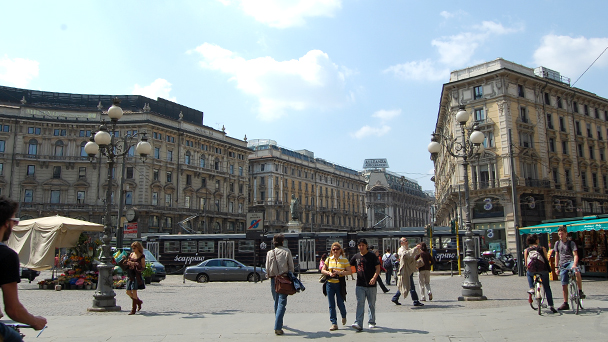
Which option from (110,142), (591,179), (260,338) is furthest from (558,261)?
(591,179)

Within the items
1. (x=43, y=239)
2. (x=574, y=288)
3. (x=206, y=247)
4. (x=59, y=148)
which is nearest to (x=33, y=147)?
(x=59, y=148)

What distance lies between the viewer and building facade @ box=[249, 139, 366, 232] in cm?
7981

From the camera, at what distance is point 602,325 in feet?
27.7

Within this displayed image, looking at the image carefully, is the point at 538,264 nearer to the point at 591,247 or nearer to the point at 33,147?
the point at 591,247

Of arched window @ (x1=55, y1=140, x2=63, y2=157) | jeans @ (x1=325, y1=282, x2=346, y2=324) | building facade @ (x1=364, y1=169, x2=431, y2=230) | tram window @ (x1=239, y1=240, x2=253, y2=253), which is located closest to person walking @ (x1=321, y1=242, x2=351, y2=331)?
jeans @ (x1=325, y1=282, x2=346, y2=324)

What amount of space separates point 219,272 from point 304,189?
6108 cm

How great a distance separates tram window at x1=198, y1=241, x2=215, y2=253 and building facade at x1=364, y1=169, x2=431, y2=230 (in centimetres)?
7804

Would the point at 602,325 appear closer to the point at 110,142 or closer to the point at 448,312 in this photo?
the point at 448,312

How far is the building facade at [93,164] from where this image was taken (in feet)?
188

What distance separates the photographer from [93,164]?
5972cm

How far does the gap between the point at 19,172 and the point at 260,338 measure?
59.3 meters

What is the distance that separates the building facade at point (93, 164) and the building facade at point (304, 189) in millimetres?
14046

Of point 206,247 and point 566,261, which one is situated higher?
point 206,247

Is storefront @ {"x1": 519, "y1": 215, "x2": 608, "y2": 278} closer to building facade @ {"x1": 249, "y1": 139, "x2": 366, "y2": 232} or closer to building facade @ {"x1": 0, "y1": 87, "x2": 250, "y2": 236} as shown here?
building facade @ {"x1": 0, "y1": 87, "x2": 250, "y2": 236}
